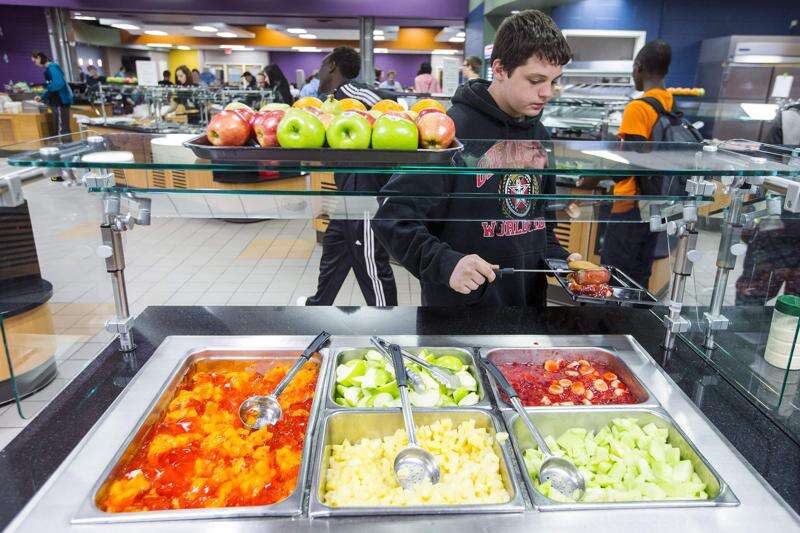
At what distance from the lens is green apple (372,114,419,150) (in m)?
1.22

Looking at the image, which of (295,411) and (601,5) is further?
(601,5)

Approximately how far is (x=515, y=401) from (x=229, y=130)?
3.12 feet

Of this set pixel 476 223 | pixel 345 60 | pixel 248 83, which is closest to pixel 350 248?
pixel 345 60

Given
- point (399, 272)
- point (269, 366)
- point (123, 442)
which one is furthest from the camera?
point (399, 272)

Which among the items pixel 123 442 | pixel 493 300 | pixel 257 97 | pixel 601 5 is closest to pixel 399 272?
pixel 493 300

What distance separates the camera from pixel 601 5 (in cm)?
677

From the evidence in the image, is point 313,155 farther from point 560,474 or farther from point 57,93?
point 57,93

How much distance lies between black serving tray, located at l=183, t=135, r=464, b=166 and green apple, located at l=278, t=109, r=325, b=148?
0.02 metres

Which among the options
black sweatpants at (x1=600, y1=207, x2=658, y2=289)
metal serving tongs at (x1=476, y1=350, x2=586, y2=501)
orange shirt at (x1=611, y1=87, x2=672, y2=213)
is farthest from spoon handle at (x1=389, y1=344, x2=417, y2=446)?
black sweatpants at (x1=600, y1=207, x2=658, y2=289)

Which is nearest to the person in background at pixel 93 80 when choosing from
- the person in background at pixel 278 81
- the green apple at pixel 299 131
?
the person in background at pixel 278 81

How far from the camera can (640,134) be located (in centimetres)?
320

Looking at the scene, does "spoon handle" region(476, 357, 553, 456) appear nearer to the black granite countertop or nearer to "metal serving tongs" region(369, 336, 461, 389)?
"metal serving tongs" region(369, 336, 461, 389)

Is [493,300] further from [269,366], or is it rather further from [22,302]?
[22,302]

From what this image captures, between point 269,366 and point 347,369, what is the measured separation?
0.27 meters
